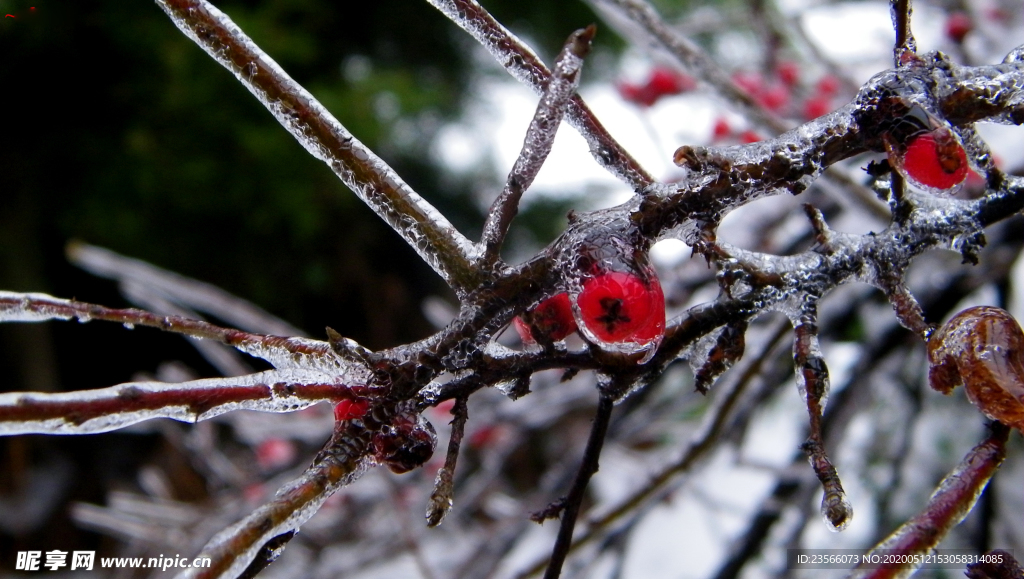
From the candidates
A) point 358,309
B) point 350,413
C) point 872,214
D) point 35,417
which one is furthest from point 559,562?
point 358,309

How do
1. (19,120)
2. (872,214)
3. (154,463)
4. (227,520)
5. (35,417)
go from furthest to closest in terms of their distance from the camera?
1. (154,463)
2. (19,120)
3. (227,520)
4. (872,214)
5. (35,417)

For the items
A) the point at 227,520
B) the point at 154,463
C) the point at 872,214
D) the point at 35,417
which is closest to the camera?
the point at 35,417

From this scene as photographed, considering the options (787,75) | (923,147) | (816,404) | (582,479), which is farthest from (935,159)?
(787,75)

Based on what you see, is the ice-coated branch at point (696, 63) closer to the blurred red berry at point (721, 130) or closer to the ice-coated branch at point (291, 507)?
the ice-coated branch at point (291, 507)

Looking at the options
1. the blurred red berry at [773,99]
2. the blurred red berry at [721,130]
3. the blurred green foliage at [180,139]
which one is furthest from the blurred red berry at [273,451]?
the blurred red berry at [773,99]

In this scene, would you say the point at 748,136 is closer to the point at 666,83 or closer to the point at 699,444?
the point at 666,83

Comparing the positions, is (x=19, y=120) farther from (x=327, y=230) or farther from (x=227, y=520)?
(x=227, y=520)

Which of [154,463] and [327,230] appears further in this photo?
[327,230]

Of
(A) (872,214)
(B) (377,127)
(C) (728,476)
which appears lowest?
(A) (872,214)
